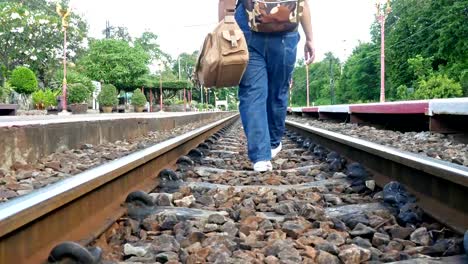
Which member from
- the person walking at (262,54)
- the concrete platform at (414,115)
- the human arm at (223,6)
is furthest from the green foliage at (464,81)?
the human arm at (223,6)

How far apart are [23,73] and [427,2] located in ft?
124

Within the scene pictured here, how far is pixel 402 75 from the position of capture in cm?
5612

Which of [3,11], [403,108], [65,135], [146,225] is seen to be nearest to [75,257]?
[146,225]

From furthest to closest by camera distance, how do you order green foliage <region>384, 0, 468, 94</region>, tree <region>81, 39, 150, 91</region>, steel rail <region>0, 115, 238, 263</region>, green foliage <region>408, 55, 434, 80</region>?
tree <region>81, 39, 150, 91</region>
green foliage <region>408, 55, 434, 80</region>
green foliage <region>384, 0, 468, 94</region>
steel rail <region>0, 115, 238, 263</region>

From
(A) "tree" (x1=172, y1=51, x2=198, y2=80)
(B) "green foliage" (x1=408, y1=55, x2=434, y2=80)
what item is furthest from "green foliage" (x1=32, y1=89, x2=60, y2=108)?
(A) "tree" (x1=172, y1=51, x2=198, y2=80)

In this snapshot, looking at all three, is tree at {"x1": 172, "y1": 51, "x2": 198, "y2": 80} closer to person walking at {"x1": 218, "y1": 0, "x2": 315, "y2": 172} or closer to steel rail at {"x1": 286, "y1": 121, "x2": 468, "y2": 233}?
person walking at {"x1": 218, "y1": 0, "x2": 315, "y2": 172}

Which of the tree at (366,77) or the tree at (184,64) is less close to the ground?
→ the tree at (184,64)

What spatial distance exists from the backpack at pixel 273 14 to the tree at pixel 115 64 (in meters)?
52.8

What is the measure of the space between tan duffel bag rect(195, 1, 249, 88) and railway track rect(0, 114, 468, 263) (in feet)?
2.50

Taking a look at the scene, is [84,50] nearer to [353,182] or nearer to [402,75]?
[402,75]

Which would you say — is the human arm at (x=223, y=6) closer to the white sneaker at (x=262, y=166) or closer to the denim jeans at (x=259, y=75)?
the denim jeans at (x=259, y=75)

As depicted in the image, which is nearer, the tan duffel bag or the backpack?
the tan duffel bag

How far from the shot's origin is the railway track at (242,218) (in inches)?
70.3

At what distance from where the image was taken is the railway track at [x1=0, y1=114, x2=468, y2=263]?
1785 mm
